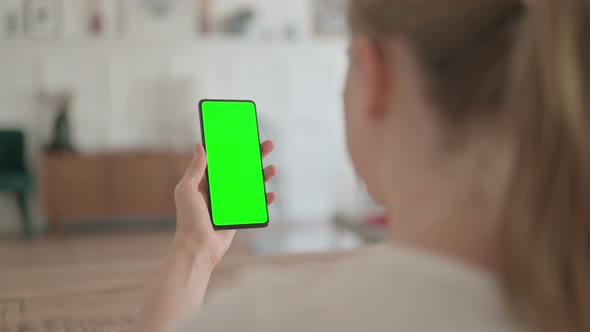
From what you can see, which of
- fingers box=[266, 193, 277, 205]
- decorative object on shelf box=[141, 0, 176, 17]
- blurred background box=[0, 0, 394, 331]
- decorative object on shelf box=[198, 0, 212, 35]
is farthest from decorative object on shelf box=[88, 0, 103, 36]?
fingers box=[266, 193, 277, 205]

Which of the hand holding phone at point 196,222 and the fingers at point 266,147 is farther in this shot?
the fingers at point 266,147

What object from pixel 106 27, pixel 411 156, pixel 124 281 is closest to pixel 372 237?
pixel 124 281

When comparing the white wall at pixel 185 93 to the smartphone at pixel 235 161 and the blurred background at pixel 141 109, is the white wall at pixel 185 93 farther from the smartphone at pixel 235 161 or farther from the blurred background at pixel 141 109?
the smartphone at pixel 235 161

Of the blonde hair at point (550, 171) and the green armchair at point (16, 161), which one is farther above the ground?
the blonde hair at point (550, 171)

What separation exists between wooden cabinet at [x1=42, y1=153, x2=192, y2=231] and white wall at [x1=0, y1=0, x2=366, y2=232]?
338mm

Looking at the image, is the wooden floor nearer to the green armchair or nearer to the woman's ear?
the woman's ear

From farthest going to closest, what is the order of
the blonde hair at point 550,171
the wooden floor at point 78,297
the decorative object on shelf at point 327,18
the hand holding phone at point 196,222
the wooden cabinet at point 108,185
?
1. the decorative object on shelf at point 327,18
2. the wooden cabinet at point 108,185
3. the wooden floor at point 78,297
4. the hand holding phone at point 196,222
5. the blonde hair at point 550,171

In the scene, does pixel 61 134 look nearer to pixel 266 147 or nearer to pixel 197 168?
pixel 266 147

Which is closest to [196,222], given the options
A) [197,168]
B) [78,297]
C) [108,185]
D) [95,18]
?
[197,168]

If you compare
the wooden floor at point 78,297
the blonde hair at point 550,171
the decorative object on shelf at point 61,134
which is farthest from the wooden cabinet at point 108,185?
the blonde hair at point 550,171

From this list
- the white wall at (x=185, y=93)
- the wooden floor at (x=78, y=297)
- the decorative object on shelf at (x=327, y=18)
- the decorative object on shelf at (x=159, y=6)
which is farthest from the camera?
the decorative object on shelf at (x=327, y=18)

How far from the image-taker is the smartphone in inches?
43.9

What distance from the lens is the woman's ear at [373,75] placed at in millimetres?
520

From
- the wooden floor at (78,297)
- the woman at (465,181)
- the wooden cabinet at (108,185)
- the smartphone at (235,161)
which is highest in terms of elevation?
the woman at (465,181)
